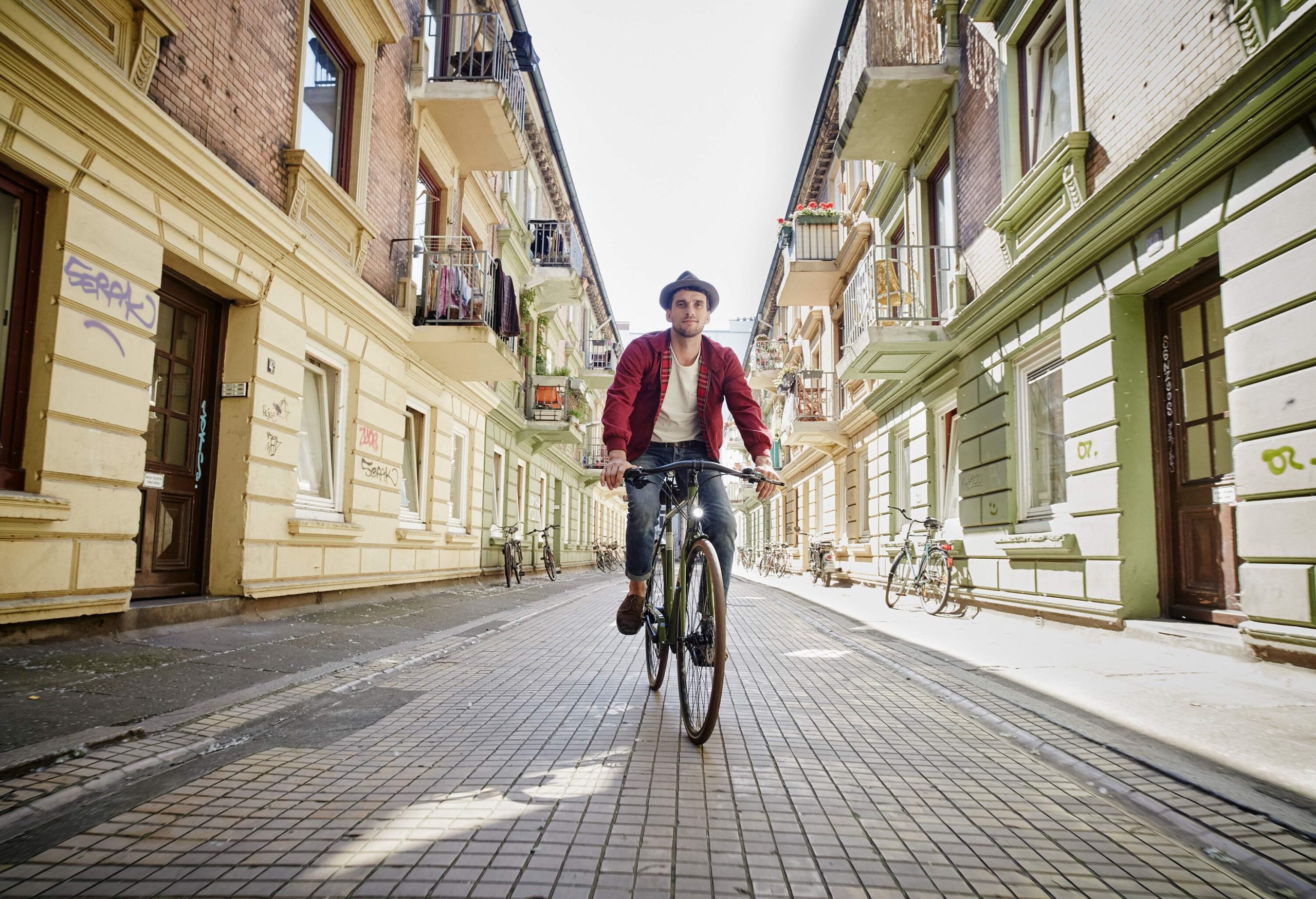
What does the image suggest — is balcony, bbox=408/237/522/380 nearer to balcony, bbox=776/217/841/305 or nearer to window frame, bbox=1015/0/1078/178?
window frame, bbox=1015/0/1078/178

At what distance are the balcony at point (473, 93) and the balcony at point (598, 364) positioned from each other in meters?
15.2

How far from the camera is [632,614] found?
4.13 metres

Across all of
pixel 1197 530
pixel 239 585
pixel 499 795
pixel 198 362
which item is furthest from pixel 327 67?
pixel 1197 530

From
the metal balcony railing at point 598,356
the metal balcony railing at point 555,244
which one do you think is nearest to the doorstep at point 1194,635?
the metal balcony railing at point 555,244

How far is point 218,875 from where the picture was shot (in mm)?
1955

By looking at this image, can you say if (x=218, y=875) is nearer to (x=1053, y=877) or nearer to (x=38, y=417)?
(x=1053, y=877)

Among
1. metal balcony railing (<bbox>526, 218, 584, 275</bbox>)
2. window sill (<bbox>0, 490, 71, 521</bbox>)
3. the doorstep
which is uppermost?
metal balcony railing (<bbox>526, 218, 584, 275</bbox>)

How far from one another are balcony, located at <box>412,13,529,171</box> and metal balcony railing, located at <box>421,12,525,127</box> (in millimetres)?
14

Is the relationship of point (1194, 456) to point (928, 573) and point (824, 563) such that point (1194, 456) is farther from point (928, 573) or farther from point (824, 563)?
point (824, 563)

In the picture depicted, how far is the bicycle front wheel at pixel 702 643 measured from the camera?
121 inches

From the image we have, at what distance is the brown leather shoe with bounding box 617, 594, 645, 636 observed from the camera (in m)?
4.13

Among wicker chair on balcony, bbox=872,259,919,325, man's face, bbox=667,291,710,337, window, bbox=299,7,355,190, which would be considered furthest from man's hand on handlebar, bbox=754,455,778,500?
wicker chair on balcony, bbox=872,259,919,325

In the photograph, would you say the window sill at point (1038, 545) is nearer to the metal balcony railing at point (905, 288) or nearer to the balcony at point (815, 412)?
the metal balcony railing at point (905, 288)

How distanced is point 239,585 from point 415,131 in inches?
298
